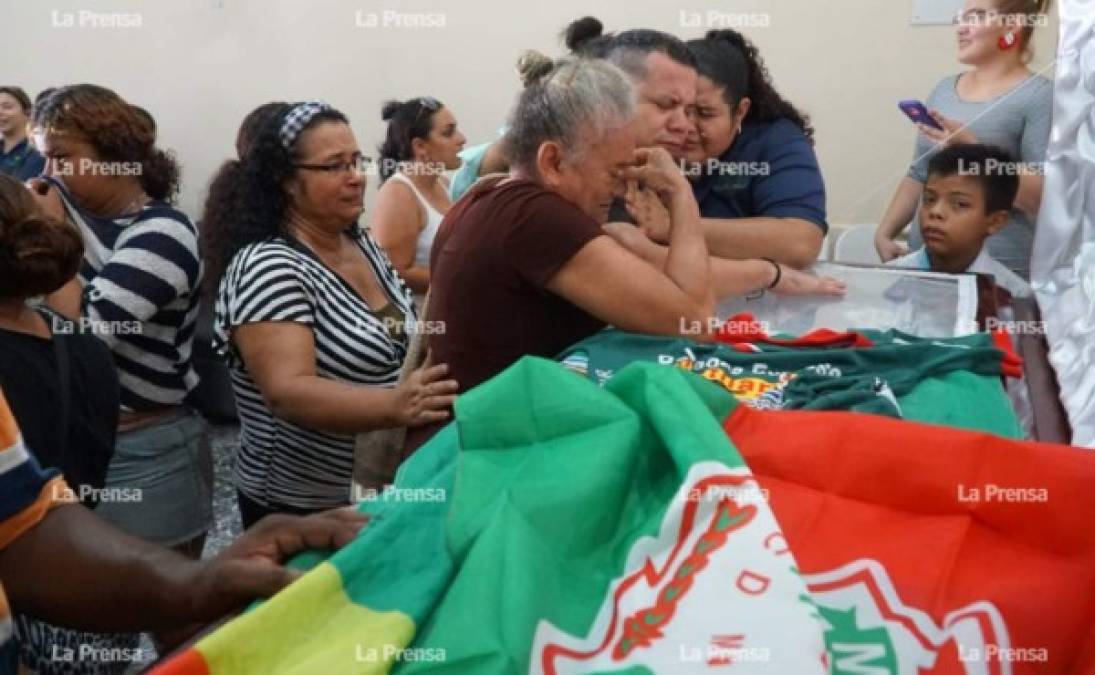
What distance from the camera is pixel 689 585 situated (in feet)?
2.40

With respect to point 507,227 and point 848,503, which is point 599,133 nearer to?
point 507,227

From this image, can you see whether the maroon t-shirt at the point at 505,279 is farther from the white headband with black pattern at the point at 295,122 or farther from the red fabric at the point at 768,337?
the white headband with black pattern at the point at 295,122

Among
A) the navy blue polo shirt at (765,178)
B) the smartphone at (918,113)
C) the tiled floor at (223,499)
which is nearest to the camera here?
the navy blue polo shirt at (765,178)

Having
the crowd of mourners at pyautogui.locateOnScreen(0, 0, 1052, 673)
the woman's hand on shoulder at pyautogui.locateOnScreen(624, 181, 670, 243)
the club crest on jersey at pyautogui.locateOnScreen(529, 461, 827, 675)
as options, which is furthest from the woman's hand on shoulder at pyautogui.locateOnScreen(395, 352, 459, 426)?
the club crest on jersey at pyautogui.locateOnScreen(529, 461, 827, 675)

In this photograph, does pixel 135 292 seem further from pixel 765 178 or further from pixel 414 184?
pixel 414 184

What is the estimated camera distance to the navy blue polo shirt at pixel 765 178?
1938 millimetres

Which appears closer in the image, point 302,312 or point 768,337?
point 768,337

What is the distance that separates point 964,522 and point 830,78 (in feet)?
11.2

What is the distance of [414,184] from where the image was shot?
3.09 m

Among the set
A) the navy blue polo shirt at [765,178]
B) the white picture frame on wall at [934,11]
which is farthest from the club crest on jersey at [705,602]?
the white picture frame on wall at [934,11]

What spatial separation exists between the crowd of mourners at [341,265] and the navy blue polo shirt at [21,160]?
7.54 ft

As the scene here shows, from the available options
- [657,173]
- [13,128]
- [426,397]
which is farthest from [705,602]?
[13,128]

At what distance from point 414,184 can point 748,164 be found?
137cm

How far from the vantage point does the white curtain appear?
1558 millimetres
